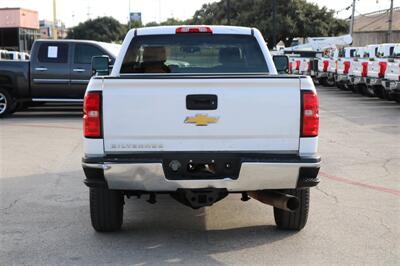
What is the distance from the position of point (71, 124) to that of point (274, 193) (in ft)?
29.5

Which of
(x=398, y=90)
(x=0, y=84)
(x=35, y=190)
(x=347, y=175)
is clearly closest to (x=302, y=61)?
(x=398, y=90)

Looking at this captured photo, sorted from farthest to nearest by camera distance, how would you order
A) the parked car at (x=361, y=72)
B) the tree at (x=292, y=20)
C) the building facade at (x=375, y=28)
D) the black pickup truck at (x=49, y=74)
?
the building facade at (x=375, y=28) < the tree at (x=292, y=20) < the parked car at (x=361, y=72) < the black pickup truck at (x=49, y=74)

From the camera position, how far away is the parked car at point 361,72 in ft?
63.1

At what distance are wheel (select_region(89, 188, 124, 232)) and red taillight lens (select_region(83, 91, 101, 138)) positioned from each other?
623mm

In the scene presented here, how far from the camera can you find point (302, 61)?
28125 mm

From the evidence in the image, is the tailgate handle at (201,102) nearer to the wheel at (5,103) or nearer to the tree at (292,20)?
the wheel at (5,103)

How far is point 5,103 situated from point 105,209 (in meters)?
10.0

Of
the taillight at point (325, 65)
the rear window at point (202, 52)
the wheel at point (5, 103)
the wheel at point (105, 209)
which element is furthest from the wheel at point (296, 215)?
the taillight at point (325, 65)

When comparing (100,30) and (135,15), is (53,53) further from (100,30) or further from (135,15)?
(100,30)

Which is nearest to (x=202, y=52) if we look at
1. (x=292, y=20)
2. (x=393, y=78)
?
(x=393, y=78)

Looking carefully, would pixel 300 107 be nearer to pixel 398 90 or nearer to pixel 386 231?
pixel 386 231

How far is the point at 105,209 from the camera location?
512 centimetres

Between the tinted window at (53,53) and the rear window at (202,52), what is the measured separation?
831 centimetres

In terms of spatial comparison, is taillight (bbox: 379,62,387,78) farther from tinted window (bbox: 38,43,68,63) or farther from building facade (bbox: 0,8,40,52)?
building facade (bbox: 0,8,40,52)
